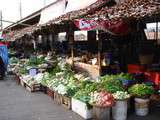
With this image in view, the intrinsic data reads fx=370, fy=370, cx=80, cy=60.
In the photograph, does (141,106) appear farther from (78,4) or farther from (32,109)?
(78,4)

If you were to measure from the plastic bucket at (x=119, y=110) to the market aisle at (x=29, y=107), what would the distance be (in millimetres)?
922

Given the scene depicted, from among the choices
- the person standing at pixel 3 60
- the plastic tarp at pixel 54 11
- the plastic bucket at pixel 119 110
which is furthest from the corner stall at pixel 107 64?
the person standing at pixel 3 60

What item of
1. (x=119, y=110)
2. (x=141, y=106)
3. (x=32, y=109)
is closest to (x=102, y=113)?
(x=119, y=110)

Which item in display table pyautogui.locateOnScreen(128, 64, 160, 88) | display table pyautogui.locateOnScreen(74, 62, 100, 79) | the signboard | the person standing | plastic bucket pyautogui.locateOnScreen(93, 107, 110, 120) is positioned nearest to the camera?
plastic bucket pyautogui.locateOnScreen(93, 107, 110, 120)

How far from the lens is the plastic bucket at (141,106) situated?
921cm

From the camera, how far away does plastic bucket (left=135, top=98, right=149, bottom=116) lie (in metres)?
9.21

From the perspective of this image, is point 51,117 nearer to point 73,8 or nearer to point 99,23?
point 99,23

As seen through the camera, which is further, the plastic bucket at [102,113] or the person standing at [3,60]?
the person standing at [3,60]

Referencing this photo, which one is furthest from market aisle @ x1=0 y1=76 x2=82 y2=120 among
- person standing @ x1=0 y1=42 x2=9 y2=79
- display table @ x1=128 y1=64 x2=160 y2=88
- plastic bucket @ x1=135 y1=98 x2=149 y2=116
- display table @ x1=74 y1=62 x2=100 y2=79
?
person standing @ x1=0 y1=42 x2=9 y2=79

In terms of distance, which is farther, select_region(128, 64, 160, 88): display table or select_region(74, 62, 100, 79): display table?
select_region(74, 62, 100, 79): display table

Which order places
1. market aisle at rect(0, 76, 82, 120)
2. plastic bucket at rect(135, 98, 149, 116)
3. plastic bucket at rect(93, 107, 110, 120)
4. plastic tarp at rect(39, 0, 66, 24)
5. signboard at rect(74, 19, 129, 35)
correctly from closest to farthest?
1. plastic bucket at rect(93, 107, 110, 120)
2. plastic bucket at rect(135, 98, 149, 116)
3. market aisle at rect(0, 76, 82, 120)
4. signboard at rect(74, 19, 129, 35)
5. plastic tarp at rect(39, 0, 66, 24)

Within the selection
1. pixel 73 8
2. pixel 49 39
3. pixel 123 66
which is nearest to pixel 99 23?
pixel 123 66

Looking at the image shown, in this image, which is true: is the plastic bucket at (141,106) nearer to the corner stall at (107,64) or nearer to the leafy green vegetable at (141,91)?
the corner stall at (107,64)

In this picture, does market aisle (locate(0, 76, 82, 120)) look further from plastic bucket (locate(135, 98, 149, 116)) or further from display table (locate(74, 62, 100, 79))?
display table (locate(74, 62, 100, 79))
